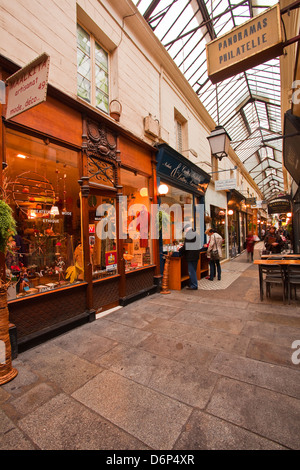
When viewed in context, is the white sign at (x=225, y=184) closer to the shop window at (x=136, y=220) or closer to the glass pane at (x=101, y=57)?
the shop window at (x=136, y=220)

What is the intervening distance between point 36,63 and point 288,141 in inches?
195

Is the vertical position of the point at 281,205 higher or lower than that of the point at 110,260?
higher

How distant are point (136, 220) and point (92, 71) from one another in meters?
3.95

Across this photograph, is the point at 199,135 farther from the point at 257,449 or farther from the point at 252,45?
the point at 257,449

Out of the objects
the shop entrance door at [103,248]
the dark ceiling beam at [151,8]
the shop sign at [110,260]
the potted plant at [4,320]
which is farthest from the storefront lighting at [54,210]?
the dark ceiling beam at [151,8]

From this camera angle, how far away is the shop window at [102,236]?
5.07m

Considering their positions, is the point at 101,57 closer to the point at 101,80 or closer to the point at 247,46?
the point at 101,80

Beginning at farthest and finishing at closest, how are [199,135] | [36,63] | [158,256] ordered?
[199,135] < [158,256] < [36,63]

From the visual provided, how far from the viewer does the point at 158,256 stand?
276 inches

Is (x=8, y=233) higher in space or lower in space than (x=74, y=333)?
higher

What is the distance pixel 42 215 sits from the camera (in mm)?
4320

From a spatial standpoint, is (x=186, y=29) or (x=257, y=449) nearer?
(x=257, y=449)

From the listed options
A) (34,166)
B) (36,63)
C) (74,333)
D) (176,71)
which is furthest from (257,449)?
(176,71)

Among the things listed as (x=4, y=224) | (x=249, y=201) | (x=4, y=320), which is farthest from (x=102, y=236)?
(x=249, y=201)
